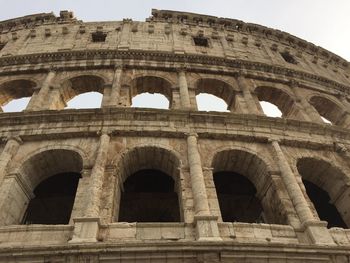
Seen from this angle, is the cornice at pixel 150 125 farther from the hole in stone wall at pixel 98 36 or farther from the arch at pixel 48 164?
the hole in stone wall at pixel 98 36

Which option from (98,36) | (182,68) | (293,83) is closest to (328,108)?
(293,83)

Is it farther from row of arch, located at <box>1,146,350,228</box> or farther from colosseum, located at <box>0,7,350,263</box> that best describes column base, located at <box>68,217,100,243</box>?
row of arch, located at <box>1,146,350,228</box>

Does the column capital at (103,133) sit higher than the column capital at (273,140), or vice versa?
the column capital at (103,133)

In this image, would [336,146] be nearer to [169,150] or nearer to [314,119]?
[314,119]

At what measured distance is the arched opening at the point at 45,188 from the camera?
8797 mm

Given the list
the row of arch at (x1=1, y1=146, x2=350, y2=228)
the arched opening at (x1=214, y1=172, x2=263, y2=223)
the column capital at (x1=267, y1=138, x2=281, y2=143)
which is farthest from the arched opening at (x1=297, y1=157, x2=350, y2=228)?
the arched opening at (x1=214, y1=172, x2=263, y2=223)

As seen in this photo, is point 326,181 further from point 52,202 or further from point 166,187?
point 52,202

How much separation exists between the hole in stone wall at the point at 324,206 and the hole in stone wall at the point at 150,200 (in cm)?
441

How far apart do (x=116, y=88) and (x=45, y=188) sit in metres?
4.05

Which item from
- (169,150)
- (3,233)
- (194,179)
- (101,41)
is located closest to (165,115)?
(169,150)

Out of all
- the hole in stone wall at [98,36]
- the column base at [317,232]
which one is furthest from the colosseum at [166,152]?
the hole in stone wall at [98,36]

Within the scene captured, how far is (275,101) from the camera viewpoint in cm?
1429

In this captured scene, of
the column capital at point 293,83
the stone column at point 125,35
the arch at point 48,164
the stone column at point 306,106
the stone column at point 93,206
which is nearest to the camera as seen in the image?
the stone column at point 93,206

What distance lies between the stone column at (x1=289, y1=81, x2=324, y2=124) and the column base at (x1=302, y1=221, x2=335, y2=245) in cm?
524
